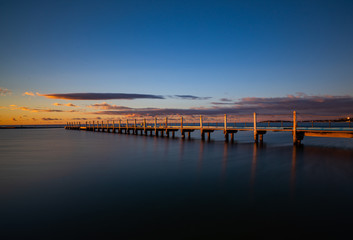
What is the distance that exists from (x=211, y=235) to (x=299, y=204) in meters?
3.70

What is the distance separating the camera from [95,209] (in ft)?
23.0

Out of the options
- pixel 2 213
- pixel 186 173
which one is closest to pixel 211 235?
pixel 2 213

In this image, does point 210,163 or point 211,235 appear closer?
point 211,235

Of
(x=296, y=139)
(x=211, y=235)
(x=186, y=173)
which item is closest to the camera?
(x=211, y=235)

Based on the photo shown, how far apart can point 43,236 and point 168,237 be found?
3023 millimetres

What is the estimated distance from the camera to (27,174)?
12664mm

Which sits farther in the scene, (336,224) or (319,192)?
(319,192)

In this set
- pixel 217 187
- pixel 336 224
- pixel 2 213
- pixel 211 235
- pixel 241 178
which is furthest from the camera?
pixel 241 178

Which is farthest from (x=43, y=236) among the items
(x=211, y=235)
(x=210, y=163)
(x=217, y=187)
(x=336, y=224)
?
(x=210, y=163)

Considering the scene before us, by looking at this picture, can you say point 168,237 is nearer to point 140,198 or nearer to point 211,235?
point 211,235

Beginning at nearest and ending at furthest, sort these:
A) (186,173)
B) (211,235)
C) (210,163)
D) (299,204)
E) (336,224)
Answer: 1. (211,235)
2. (336,224)
3. (299,204)
4. (186,173)
5. (210,163)

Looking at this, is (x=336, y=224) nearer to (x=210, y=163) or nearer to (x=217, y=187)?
(x=217, y=187)

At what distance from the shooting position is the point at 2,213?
22.0 ft

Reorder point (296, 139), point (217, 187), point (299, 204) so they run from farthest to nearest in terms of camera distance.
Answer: point (296, 139), point (217, 187), point (299, 204)
